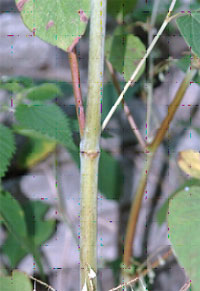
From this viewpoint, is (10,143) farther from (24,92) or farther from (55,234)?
(55,234)

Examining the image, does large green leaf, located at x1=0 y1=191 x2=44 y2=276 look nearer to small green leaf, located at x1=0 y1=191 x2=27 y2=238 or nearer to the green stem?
small green leaf, located at x1=0 y1=191 x2=27 y2=238

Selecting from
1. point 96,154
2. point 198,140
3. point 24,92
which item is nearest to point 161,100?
point 198,140

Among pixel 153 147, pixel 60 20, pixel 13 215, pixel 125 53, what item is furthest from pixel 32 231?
pixel 60 20

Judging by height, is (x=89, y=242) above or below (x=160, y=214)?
above

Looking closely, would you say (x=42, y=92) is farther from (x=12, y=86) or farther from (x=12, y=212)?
(x=12, y=212)

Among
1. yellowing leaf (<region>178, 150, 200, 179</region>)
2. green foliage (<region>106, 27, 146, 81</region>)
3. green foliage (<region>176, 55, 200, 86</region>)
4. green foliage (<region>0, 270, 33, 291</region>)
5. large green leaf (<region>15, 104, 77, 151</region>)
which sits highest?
green foliage (<region>106, 27, 146, 81</region>)

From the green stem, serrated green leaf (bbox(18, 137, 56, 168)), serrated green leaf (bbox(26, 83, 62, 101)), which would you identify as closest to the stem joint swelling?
the green stem

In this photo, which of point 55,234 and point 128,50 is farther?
point 55,234

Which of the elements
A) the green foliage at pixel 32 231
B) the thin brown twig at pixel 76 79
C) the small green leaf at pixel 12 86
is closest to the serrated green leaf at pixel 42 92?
the small green leaf at pixel 12 86
